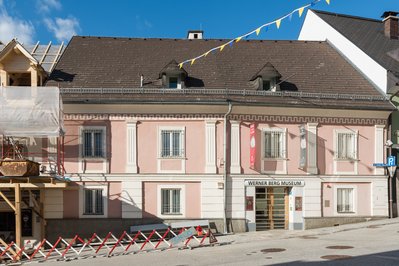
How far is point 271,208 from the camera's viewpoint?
25.7m

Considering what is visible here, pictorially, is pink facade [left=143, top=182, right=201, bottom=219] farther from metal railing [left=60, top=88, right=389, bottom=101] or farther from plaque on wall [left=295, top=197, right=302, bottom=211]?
plaque on wall [left=295, top=197, right=302, bottom=211]

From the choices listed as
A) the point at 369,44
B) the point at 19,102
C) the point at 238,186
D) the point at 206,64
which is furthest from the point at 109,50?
the point at 369,44

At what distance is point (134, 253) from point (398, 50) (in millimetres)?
18804

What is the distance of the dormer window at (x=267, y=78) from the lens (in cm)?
2606

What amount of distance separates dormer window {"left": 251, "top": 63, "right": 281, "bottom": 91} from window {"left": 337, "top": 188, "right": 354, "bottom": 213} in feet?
19.9

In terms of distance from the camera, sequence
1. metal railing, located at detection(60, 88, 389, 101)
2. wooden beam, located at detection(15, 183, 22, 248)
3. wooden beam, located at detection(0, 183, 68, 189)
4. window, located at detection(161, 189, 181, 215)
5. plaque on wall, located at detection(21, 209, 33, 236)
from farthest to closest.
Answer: metal railing, located at detection(60, 88, 389, 101) → window, located at detection(161, 189, 181, 215) → plaque on wall, located at detection(21, 209, 33, 236) → wooden beam, located at detection(0, 183, 68, 189) → wooden beam, located at detection(15, 183, 22, 248)

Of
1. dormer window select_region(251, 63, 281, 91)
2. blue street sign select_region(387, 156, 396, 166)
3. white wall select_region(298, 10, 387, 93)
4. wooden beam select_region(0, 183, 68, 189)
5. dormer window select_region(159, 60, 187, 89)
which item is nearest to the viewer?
wooden beam select_region(0, 183, 68, 189)

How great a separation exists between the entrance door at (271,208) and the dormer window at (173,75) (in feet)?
21.3

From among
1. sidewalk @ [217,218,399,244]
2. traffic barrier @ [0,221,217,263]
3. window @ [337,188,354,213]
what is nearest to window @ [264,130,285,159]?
window @ [337,188,354,213]

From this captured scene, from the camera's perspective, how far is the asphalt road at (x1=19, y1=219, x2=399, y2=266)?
16375 mm

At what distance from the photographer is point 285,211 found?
25.9m

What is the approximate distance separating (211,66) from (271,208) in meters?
8.07

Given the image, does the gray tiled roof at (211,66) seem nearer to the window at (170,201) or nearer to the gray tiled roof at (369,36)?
the gray tiled roof at (369,36)

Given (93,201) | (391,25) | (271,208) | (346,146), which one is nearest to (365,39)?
(391,25)
